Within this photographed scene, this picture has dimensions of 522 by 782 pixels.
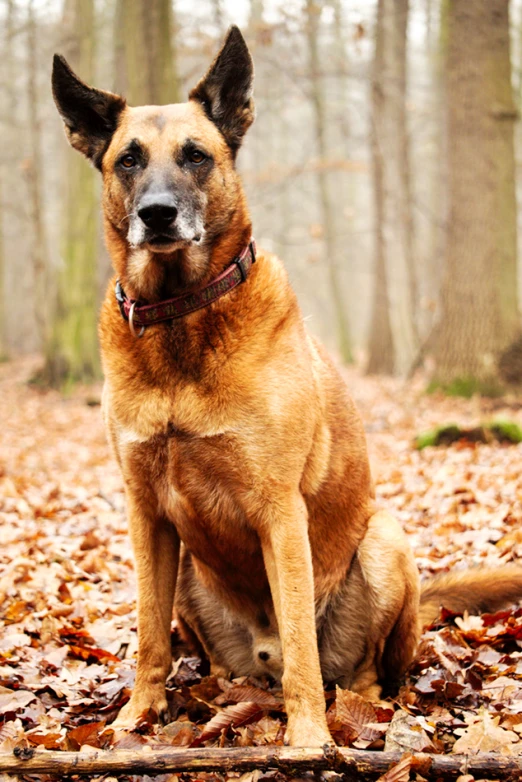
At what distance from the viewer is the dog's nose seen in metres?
2.96

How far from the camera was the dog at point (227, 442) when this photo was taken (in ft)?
9.68

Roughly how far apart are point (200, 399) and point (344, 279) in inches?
1455

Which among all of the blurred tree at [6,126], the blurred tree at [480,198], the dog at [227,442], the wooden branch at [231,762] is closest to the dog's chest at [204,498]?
the dog at [227,442]

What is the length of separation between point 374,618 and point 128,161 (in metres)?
2.37

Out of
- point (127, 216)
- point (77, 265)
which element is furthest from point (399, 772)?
point (77, 265)

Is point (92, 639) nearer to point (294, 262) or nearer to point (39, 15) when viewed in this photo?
point (39, 15)

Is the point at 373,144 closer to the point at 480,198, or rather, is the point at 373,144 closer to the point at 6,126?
the point at 480,198

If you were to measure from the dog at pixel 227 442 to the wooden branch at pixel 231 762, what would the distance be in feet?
0.98

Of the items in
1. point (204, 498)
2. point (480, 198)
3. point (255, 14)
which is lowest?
point (204, 498)

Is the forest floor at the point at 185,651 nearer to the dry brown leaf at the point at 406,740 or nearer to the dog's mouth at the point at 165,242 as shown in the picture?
the dry brown leaf at the point at 406,740

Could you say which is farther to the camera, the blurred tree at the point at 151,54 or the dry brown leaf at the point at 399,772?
the blurred tree at the point at 151,54

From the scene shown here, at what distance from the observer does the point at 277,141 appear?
3641 cm

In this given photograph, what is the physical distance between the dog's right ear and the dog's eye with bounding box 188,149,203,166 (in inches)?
18.9

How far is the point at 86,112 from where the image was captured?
3.47 metres
